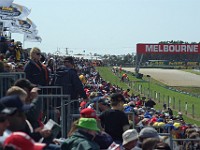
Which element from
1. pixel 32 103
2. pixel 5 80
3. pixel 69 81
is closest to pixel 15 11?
pixel 69 81

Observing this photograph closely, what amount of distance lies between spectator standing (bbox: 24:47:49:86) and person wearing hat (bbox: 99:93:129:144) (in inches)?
89.8

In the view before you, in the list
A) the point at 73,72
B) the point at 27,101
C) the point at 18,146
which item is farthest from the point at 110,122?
the point at 18,146

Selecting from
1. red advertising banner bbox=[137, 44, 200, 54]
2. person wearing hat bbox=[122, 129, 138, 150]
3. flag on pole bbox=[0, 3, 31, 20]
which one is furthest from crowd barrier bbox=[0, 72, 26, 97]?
red advertising banner bbox=[137, 44, 200, 54]

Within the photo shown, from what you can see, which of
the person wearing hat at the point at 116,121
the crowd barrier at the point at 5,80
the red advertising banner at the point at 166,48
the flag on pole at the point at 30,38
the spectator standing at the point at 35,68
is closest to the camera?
the person wearing hat at the point at 116,121

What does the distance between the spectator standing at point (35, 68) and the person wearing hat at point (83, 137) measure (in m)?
3.63

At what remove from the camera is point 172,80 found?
7150cm

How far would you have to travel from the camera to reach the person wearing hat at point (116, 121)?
9.57m

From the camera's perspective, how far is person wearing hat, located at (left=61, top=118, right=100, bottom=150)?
7.59 metres

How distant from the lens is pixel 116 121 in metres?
9.56

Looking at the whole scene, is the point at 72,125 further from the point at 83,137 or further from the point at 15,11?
the point at 15,11

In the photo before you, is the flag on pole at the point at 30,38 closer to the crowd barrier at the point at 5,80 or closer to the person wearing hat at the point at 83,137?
the crowd barrier at the point at 5,80

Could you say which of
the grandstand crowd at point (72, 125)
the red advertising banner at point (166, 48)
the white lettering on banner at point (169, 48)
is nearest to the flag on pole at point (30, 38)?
the red advertising banner at point (166, 48)

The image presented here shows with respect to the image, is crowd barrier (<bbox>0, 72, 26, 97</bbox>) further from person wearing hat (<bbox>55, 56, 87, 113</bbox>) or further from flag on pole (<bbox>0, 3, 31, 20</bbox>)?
flag on pole (<bbox>0, 3, 31, 20</bbox>)

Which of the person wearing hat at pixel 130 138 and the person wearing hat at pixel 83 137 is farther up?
the person wearing hat at pixel 83 137
